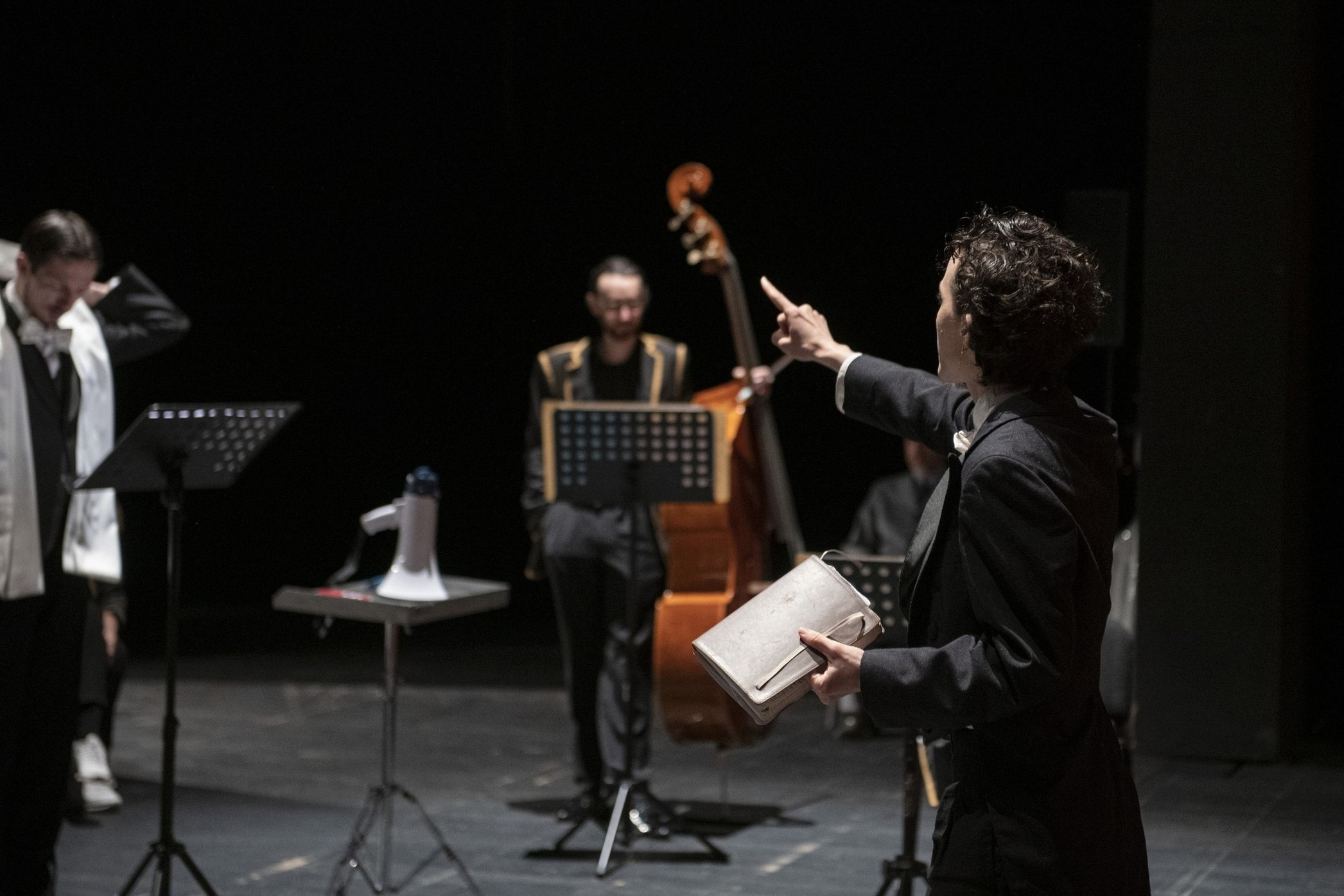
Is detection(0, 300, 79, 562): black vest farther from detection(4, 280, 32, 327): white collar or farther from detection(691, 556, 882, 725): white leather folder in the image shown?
detection(691, 556, 882, 725): white leather folder

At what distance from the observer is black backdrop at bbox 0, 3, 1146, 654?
334 inches

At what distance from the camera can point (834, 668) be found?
2248 millimetres

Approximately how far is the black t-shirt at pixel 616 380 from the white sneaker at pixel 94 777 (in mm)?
2018

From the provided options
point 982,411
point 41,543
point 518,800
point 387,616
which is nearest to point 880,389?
point 982,411

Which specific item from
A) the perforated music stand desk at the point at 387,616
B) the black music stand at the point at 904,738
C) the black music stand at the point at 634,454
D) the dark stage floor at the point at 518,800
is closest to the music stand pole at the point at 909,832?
the black music stand at the point at 904,738

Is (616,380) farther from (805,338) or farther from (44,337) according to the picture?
(805,338)

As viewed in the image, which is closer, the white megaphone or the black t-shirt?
the white megaphone

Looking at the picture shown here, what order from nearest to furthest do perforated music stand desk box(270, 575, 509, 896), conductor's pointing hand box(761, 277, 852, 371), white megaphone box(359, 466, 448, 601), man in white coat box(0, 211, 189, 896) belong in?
conductor's pointing hand box(761, 277, 852, 371), man in white coat box(0, 211, 189, 896), perforated music stand desk box(270, 575, 509, 896), white megaphone box(359, 466, 448, 601)

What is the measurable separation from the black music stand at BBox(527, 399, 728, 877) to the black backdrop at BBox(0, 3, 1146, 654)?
4.14m

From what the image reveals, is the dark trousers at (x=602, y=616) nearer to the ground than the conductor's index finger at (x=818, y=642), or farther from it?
nearer to the ground

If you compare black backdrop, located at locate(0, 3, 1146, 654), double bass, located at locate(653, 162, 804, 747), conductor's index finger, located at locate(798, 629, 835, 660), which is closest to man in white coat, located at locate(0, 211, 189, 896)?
double bass, located at locate(653, 162, 804, 747)

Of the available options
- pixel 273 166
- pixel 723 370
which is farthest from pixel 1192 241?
pixel 273 166

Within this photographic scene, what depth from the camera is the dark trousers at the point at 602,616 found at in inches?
205

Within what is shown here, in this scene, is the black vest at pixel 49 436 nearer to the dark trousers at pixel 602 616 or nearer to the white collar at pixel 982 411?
the dark trousers at pixel 602 616
